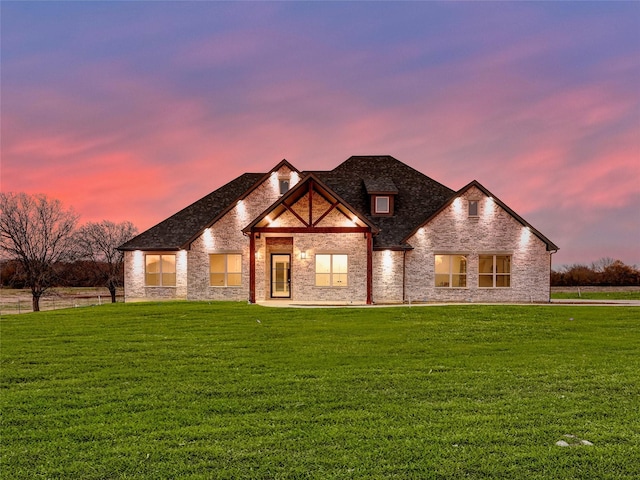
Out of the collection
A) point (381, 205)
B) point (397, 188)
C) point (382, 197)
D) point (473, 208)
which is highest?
point (397, 188)

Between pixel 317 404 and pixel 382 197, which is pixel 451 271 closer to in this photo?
pixel 382 197

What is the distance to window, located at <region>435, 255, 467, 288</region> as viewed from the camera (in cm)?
2364

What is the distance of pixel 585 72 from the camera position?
22344mm

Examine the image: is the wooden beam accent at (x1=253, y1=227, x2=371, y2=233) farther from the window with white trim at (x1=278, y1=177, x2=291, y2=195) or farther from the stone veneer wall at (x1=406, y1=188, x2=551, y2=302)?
the stone veneer wall at (x1=406, y1=188, x2=551, y2=302)

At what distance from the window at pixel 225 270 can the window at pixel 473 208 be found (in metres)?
13.5

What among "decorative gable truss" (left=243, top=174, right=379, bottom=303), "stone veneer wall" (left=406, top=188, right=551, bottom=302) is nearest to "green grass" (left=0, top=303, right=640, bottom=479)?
"decorative gable truss" (left=243, top=174, right=379, bottom=303)

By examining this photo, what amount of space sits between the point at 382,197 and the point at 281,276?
26.3ft

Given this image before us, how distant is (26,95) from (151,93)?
641 cm

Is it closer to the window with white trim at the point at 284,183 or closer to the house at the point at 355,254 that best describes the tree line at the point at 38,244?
the house at the point at 355,254

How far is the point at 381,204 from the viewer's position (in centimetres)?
2603

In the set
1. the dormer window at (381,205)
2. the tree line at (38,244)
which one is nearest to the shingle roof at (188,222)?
the dormer window at (381,205)

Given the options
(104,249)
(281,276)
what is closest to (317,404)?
(281,276)

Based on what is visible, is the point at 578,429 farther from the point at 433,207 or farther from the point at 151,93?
the point at 151,93

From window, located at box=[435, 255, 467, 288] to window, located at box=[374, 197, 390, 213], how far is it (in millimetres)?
4524
